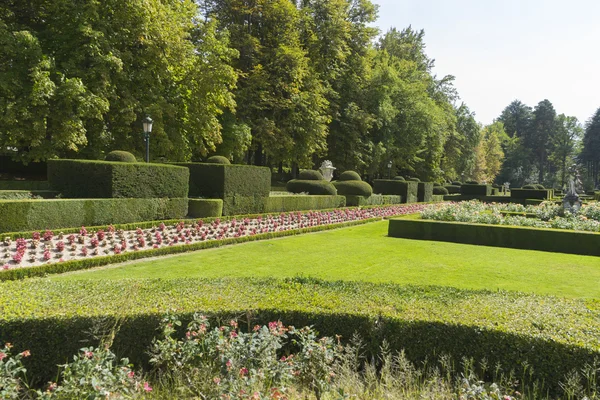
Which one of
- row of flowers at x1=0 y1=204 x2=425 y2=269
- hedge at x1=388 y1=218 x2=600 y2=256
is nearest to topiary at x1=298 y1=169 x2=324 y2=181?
row of flowers at x1=0 y1=204 x2=425 y2=269

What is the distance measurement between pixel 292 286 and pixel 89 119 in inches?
687

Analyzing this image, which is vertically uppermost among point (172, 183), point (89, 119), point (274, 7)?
point (274, 7)

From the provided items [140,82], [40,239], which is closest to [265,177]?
[140,82]

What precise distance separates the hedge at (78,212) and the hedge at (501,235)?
7530 mm

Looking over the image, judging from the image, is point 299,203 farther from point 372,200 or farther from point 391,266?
point 391,266

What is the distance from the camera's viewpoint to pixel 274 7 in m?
27.3

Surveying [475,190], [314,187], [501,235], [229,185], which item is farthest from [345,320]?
[475,190]

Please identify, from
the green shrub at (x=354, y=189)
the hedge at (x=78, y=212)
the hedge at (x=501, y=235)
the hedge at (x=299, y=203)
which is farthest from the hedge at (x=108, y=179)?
→ the green shrub at (x=354, y=189)

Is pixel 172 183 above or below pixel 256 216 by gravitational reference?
above

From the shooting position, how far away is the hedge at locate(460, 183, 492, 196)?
39844mm

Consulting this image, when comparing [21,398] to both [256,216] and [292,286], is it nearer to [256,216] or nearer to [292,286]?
[292,286]

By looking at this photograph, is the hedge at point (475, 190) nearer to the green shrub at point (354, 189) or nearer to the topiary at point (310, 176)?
the green shrub at point (354, 189)

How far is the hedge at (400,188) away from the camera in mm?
29000

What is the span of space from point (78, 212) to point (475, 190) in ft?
122
